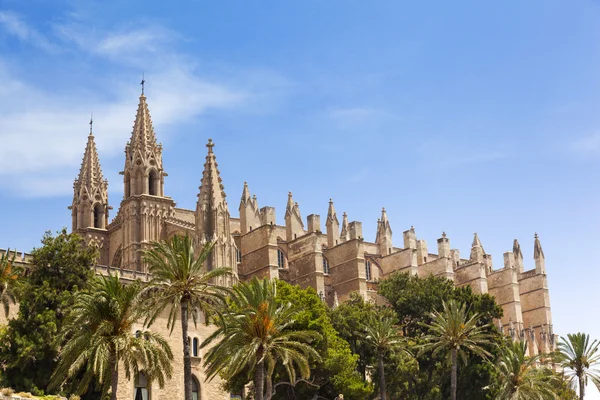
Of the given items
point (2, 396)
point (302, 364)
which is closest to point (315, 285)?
point (302, 364)

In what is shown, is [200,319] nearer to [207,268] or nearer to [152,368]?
[207,268]

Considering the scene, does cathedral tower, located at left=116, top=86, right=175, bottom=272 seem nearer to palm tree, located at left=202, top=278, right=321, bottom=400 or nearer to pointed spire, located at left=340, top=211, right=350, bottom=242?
pointed spire, located at left=340, top=211, right=350, bottom=242

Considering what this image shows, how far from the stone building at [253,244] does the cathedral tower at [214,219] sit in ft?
0.23

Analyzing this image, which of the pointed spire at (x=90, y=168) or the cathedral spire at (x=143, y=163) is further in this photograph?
the pointed spire at (x=90, y=168)

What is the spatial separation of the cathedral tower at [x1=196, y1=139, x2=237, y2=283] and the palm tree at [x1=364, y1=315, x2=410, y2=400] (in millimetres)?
11065

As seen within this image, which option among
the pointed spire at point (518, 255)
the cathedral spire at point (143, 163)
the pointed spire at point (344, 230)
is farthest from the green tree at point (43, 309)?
the pointed spire at point (518, 255)

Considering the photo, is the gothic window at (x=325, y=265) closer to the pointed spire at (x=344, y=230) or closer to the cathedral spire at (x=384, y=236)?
the pointed spire at (x=344, y=230)

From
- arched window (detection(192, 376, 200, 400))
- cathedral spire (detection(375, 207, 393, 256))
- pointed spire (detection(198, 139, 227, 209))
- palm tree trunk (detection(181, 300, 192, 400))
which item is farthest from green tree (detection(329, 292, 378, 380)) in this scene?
cathedral spire (detection(375, 207, 393, 256))

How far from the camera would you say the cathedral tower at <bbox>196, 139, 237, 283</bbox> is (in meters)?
60.9

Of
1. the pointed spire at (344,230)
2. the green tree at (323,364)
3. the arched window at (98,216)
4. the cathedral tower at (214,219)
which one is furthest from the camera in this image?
the pointed spire at (344,230)

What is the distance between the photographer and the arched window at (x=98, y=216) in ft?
240

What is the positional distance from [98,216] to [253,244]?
40.9 feet

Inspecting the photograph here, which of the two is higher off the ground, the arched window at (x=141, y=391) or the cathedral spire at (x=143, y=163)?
the cathedral spire at (x=143, y=163)

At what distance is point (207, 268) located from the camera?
6019 centimetres
